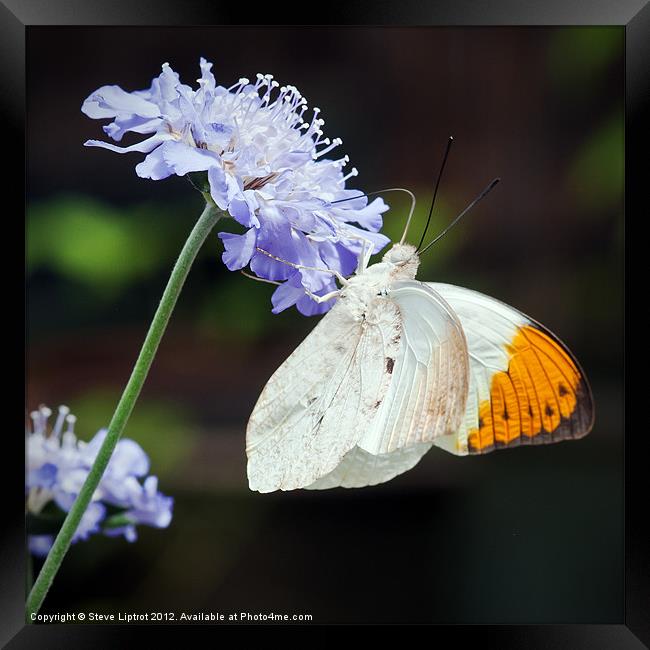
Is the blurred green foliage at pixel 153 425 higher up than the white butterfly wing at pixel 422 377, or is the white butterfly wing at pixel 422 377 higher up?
the white butterfly wing at pixel 422 377

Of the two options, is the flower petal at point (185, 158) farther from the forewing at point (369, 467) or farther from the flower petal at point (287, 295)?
the forewing at point (369, 467)

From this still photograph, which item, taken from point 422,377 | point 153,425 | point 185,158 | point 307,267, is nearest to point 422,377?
point 422,377

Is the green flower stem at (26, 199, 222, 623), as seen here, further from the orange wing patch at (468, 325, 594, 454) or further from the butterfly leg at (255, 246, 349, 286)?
the orange wing patch at (468, 325, 594, 454)

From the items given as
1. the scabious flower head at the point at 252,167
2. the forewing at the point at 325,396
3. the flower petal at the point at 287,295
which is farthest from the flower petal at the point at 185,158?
the forewing at the point at 325,396

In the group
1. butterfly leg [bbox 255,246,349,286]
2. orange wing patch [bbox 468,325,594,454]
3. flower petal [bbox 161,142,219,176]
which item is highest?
flower petal [bbox 161,142,219,176]

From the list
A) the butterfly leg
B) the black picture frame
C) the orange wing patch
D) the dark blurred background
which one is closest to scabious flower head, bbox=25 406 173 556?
the black picture frame

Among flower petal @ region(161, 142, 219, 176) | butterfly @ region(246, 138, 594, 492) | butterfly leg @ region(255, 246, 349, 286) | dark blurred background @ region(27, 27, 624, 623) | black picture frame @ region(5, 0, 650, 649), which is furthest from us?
dark blurred background @ region(27, 27, 624, 623)
